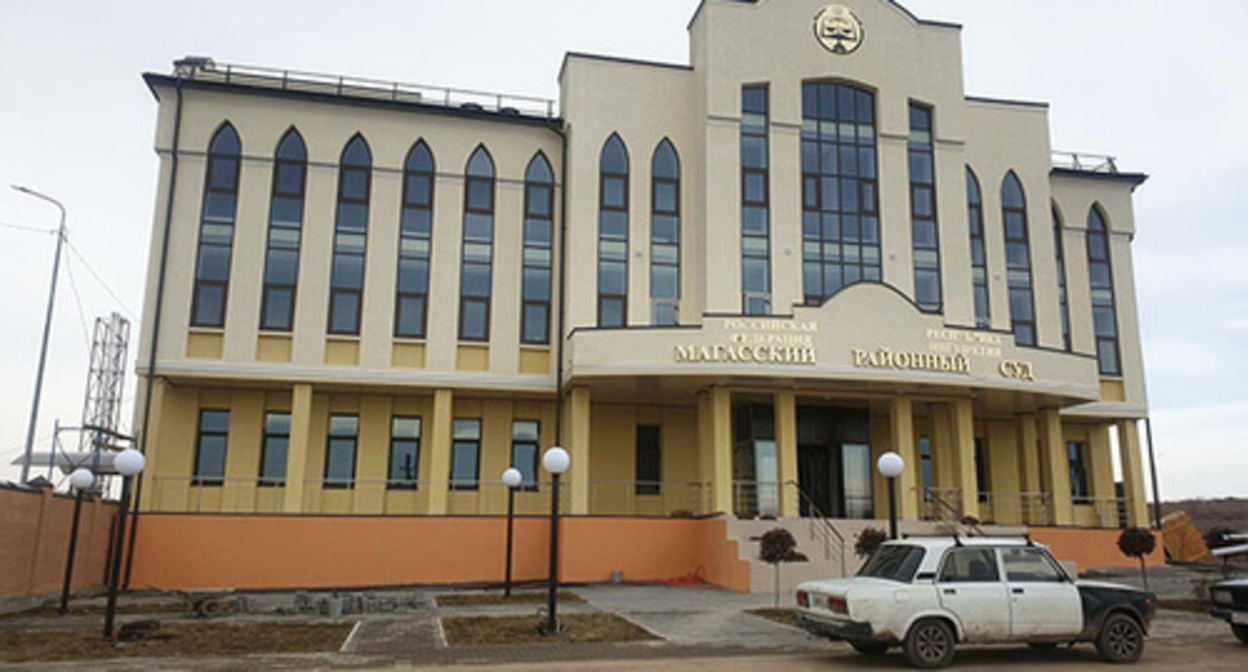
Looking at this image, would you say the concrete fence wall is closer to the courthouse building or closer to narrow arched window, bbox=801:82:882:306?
the courthouse building

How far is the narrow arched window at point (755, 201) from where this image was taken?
86.7ft

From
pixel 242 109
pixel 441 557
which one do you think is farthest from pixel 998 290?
pixel 242 109

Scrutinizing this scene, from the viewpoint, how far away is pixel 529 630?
1446 centimetres

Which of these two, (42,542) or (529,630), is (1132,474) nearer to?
(529,630)

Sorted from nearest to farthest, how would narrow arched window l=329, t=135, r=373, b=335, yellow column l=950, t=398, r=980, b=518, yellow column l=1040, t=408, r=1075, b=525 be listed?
1. yellow column l=950, t=398, r=980, b=518
2. narrow arched window l=329, t=135, r=373, b=335
3. yellow column l=1040, t=408, r=1075, b=525

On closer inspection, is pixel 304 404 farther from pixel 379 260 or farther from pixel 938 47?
pixel 938 47

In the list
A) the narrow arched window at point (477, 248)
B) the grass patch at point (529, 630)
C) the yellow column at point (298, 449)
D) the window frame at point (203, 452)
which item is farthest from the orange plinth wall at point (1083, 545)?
the window frame at point (203, 452)

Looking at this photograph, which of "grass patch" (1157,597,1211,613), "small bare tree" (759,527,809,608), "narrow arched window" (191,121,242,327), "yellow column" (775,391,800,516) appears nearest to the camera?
"grass patch" (1157,597,1211,613)

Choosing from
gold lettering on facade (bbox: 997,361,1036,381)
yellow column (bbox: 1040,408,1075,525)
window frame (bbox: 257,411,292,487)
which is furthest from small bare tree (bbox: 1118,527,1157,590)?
window frame (bbox: 257,411,292,487)

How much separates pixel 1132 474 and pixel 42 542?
30225mm

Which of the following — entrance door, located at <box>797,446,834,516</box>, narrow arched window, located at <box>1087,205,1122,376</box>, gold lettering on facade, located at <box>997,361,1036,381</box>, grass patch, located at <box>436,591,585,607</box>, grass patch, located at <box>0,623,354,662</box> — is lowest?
grass patch, located at <box>0,623,354,662</box>

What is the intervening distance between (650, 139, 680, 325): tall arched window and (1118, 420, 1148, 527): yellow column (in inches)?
622

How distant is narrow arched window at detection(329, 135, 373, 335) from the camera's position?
26.2 meters

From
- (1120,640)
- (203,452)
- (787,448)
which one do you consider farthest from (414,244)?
(1120,640)
